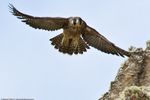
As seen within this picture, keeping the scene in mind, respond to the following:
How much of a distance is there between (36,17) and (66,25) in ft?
3.54

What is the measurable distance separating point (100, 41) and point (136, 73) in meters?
2.34

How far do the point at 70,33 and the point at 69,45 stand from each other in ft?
1.37

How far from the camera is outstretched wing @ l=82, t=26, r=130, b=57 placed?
67.7 metres

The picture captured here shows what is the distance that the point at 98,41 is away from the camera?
68438 mm

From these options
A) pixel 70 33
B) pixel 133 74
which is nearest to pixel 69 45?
pixel 70 33

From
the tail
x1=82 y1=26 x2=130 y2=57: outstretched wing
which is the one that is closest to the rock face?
x1=82 y1=26 x2=130 y2=57: outstretched wing

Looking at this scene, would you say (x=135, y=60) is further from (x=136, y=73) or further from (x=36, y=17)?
(x=36, y=17)

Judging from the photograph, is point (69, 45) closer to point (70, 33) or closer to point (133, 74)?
point (70, 33)

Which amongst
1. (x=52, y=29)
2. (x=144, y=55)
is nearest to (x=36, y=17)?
(x=52, y=29)

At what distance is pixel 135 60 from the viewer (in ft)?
230

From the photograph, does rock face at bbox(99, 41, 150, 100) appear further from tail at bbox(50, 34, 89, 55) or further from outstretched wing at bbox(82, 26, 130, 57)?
tail at bbox(50, 34, 89, 55)

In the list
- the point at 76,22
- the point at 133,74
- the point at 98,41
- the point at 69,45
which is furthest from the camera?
the point at 133,74

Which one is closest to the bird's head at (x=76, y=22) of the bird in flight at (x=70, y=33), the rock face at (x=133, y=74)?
the bird in flight at (x=70, y=33)

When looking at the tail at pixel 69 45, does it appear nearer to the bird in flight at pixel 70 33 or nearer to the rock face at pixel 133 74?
the bird in flight at pixel 70 33
